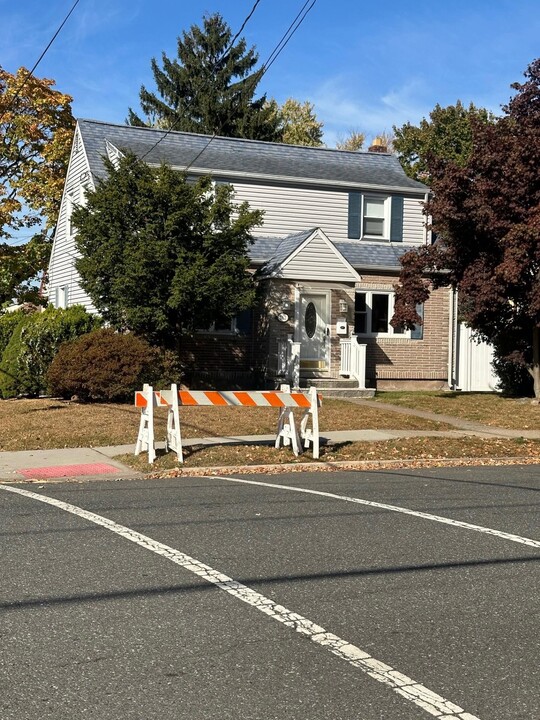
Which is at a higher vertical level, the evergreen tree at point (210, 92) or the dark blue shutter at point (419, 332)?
the evergreen tree at point (210, 92)

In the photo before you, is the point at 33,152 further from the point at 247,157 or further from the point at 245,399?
the point at 245,399

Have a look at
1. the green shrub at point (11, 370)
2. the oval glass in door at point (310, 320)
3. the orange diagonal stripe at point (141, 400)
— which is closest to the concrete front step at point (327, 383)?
the oval glass in door at point (310, 320)

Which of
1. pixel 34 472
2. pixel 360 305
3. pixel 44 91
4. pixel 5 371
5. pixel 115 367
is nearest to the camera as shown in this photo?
pixel 34 472

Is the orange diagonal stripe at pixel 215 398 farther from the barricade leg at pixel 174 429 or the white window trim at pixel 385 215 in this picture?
the white window trim at pixel 385 215

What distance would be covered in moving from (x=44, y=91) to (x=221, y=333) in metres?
19.3

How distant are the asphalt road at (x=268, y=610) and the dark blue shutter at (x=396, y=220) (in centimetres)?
1992

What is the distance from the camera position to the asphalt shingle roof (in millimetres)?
28000

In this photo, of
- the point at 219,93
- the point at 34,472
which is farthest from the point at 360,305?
the point at 219,93

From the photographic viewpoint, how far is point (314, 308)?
83.8ft

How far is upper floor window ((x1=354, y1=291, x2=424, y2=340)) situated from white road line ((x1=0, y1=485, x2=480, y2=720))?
19.5m

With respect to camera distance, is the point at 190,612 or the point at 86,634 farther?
the point at 190,612

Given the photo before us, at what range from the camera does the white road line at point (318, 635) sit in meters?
4.22

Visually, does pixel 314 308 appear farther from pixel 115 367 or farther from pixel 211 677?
pixel 211 677

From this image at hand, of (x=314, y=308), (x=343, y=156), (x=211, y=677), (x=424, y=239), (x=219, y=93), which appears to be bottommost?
(x=211, y=677)
